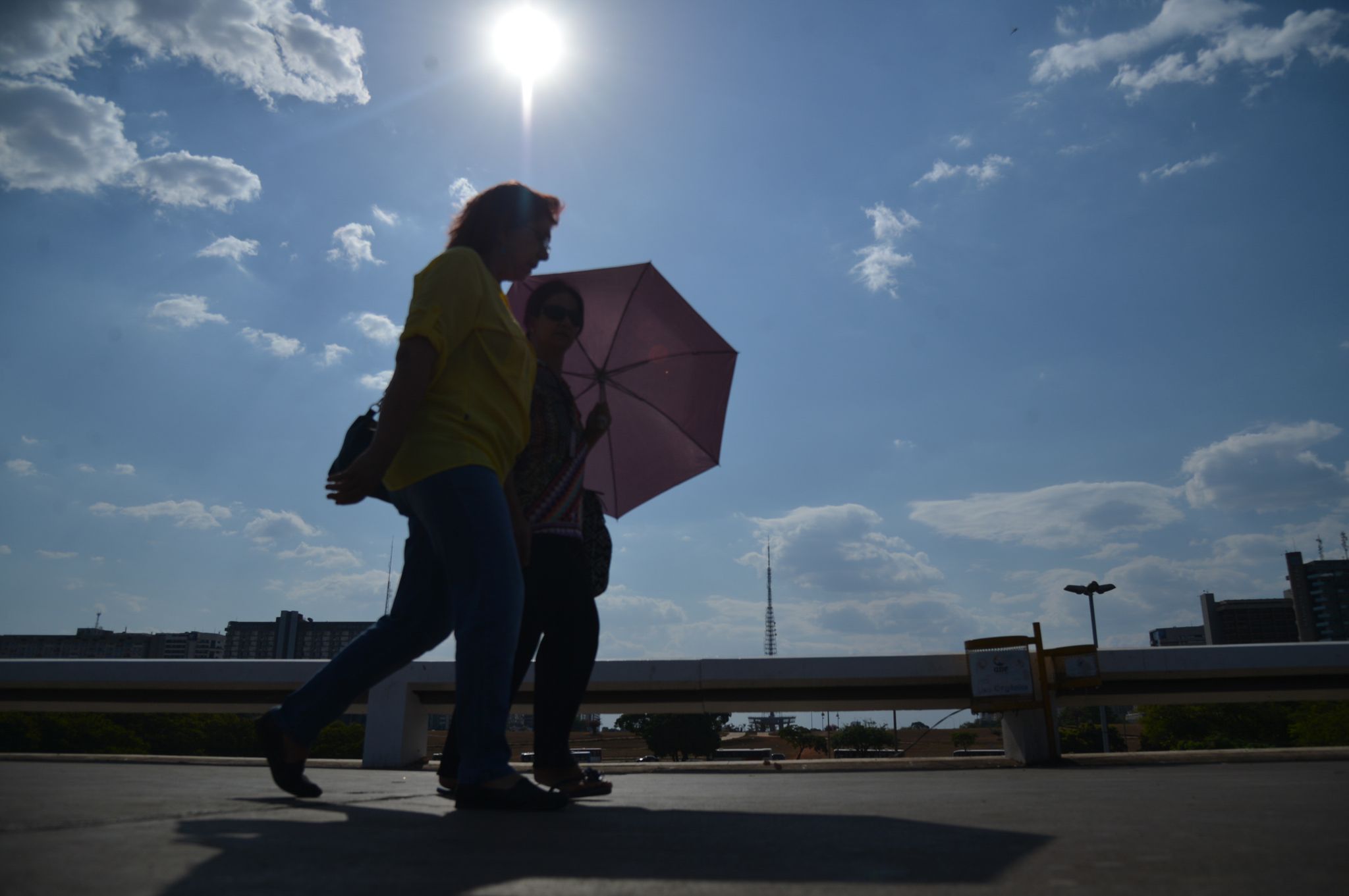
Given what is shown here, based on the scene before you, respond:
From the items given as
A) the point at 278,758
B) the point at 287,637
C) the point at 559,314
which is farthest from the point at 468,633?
the point at 287,637

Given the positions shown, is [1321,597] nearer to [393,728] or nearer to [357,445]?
[393,728]

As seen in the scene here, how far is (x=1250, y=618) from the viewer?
470 feet

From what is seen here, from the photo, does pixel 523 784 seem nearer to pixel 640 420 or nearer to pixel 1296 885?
pixel 1296 885

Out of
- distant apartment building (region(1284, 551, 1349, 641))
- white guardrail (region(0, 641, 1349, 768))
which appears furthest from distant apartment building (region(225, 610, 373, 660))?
white guardrail (region(0, 641, 1349, 768))

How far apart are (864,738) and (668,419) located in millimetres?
91302

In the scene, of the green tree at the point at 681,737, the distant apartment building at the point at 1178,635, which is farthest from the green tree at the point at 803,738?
the distant apartment building at the point at 1178,635

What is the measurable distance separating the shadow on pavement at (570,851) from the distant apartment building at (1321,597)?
169 m

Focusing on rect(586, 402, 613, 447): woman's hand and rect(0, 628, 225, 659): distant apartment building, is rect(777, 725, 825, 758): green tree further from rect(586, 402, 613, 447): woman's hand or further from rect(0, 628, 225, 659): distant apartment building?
rect(0, 628, 225, 659): distant apartment building

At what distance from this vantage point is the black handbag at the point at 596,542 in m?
3.65

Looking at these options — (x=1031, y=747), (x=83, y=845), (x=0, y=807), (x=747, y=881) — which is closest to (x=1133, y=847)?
(x=747, y=881)

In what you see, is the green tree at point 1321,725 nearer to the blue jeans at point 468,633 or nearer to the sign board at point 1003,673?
the sign board at point 1003,673

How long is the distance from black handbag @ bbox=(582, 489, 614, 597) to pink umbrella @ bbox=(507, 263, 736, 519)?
73cm

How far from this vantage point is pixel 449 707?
22.9ft

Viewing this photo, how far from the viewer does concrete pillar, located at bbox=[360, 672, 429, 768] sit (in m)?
6.57
